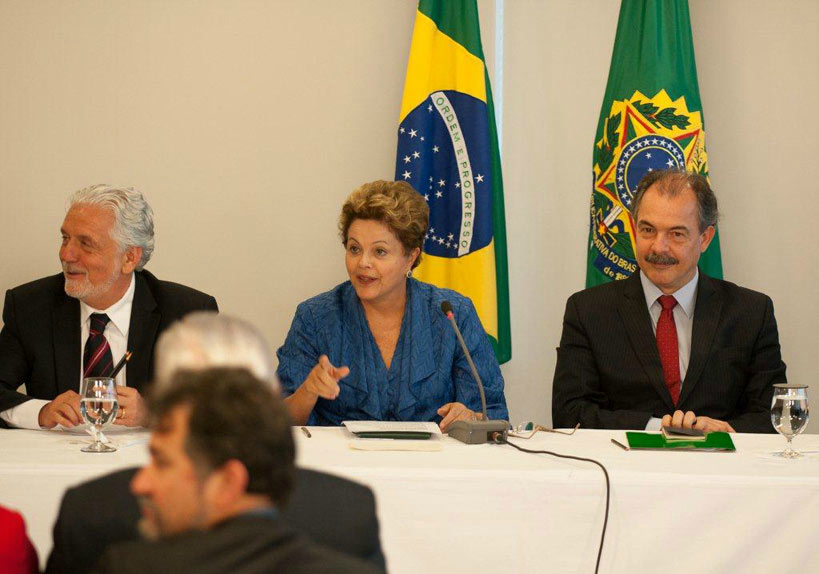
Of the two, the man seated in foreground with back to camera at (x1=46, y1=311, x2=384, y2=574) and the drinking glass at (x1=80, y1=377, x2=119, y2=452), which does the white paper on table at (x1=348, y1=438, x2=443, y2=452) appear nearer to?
the drinking glass at (x1=80, y1=377, x2=119, y2=452)

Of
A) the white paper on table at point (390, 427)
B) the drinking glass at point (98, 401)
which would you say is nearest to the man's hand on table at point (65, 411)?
the drinking glass at point (98, 401)

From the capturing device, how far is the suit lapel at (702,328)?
10.7 feet

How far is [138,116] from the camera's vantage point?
4.66 m

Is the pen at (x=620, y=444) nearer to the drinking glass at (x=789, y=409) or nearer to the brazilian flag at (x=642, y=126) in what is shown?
the drinking glass at (x=789, y=409)

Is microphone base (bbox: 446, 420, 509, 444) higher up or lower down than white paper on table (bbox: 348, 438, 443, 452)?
higher up

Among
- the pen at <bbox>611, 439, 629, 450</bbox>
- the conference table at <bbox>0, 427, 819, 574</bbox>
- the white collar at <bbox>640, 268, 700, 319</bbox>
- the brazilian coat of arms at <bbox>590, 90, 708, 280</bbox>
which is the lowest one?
the conference table at <bbox>0, 427, 819, 574</bbox>

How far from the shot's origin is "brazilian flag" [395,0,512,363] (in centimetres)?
443

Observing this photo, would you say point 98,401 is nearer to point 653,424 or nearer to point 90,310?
point 90,310

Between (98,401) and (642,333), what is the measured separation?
1.76m

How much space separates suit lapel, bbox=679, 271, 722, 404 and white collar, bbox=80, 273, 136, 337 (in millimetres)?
1795

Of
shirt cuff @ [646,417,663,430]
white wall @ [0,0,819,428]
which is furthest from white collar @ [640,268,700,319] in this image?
white wall @ [0,0,819,428]

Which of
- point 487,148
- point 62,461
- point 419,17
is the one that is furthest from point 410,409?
point 419,17

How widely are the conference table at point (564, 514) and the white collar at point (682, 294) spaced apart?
1.13 meters

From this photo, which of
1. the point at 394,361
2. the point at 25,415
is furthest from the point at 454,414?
the point at 25,415
